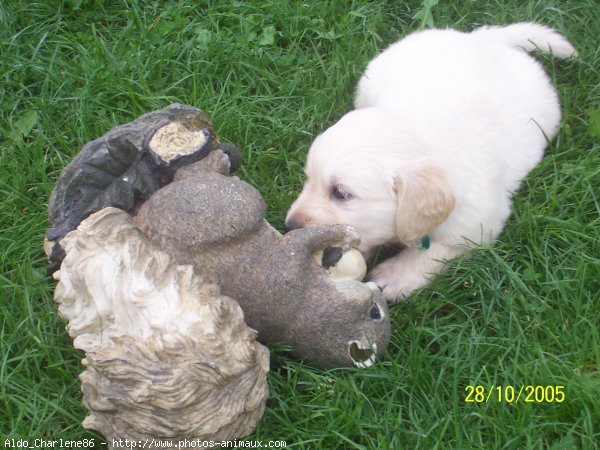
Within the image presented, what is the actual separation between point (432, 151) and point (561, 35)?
4.34 ft

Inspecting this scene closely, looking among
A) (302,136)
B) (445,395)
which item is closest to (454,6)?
(302,136)

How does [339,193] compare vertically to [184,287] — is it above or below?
below

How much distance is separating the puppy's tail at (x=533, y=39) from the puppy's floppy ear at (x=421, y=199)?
1.15 m

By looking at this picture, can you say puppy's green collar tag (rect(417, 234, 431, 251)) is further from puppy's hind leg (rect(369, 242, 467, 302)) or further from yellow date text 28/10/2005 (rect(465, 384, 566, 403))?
yellow date text 28/10/2005 (rect(465, 384, 566, 403))

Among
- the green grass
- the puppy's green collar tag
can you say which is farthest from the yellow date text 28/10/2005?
the puppy's green collar tag

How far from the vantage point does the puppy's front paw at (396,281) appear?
287 cm

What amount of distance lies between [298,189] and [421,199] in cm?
74


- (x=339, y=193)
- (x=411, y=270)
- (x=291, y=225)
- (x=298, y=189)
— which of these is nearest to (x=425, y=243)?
(x=411, y=270)

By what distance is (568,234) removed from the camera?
2.90m

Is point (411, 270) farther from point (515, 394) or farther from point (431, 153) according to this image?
point (515, 394)

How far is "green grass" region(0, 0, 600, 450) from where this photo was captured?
2404 mm

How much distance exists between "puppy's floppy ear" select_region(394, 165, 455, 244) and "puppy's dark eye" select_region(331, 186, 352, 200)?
6.8 inches

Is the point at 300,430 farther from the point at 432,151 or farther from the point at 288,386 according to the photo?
the point at 432,151

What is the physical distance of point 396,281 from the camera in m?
2.91
